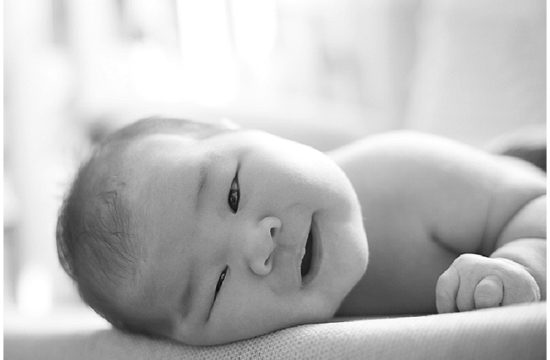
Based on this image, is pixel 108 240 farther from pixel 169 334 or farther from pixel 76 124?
pixel 76 124

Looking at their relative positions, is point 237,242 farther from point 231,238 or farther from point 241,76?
point 241,76

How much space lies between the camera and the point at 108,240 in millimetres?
742

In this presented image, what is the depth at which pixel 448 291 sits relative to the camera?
68 cm

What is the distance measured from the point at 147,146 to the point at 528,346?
1.59 feet

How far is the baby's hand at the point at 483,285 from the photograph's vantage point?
2.07ft

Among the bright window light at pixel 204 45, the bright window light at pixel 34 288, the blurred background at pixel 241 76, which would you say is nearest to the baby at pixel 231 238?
the blurred background at pixel 241 76

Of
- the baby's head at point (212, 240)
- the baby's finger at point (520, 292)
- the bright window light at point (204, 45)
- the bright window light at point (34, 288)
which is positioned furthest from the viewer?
the bright window light at point (204, 45)

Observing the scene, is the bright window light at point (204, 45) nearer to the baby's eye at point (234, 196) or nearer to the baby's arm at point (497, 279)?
the baby's eye at point (234, 196)

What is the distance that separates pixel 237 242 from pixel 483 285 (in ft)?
0.84

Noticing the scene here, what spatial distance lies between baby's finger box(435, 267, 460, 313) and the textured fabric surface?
85 millimetres

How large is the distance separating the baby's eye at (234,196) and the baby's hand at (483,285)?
0.77 ft

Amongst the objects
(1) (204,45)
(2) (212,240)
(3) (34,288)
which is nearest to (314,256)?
(2) (212,240)

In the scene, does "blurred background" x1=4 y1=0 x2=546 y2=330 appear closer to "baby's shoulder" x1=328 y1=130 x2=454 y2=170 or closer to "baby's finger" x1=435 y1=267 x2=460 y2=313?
"baby's shoulder" x1=328 y1=130 x2=454 y2=170

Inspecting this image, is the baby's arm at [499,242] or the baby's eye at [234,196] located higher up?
the baby's eye at [234,196]
